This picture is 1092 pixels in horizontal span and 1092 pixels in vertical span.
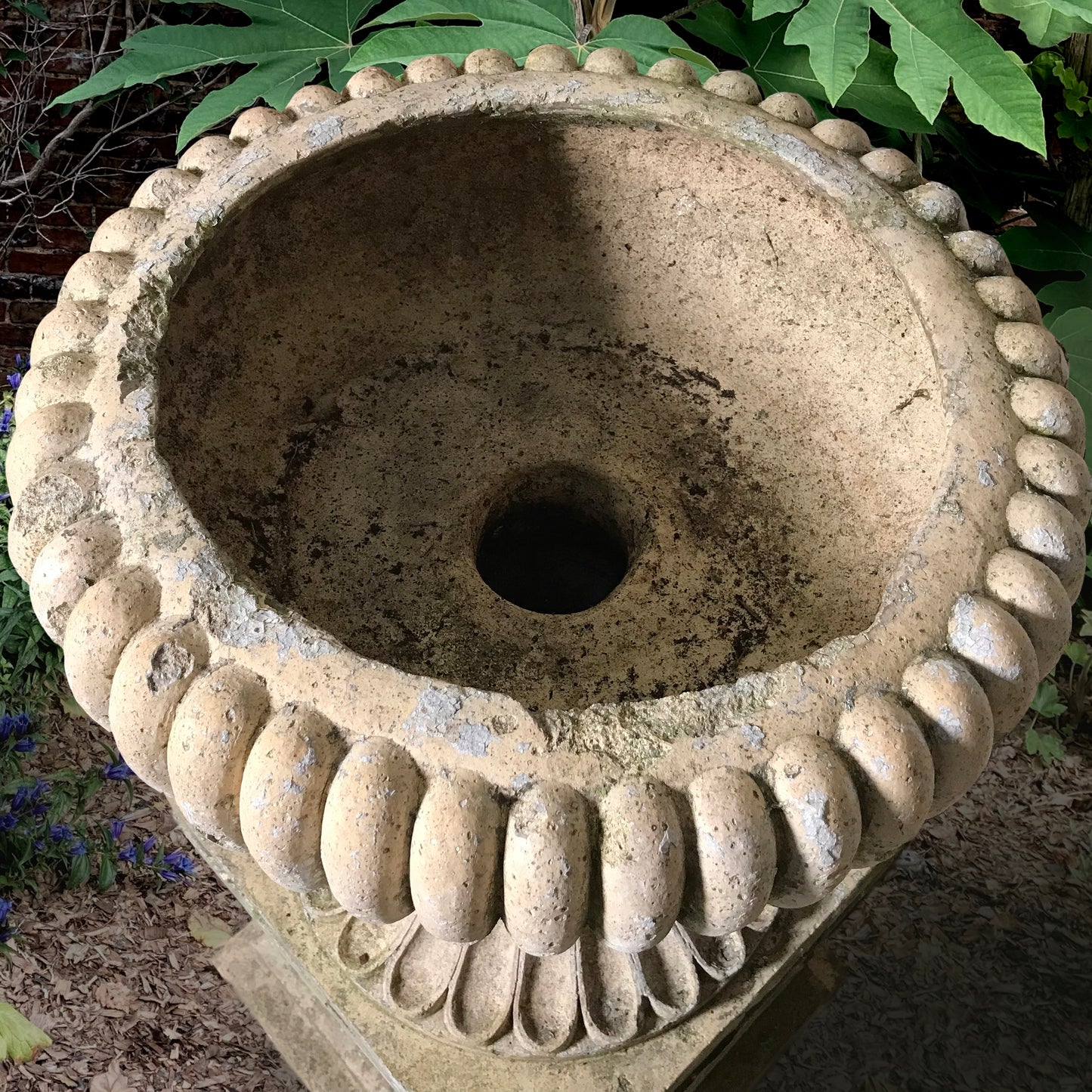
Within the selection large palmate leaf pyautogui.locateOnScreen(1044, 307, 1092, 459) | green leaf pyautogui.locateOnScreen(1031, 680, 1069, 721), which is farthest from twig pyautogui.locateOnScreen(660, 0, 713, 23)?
green leaf pyautogui.locateOnScreen(1031, 680, 1069, 721)

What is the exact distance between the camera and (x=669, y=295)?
1336 mm

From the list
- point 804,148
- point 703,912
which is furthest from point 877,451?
point 703,912

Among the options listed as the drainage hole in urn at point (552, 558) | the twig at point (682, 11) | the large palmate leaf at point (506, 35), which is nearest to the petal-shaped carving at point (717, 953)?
the drainage hole in urn at point (552, 558)

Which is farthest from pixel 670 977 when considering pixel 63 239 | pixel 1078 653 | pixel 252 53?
pixel 63 239

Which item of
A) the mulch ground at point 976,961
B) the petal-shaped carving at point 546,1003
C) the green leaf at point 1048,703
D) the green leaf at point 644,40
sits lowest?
the mulch ground at point 976,961

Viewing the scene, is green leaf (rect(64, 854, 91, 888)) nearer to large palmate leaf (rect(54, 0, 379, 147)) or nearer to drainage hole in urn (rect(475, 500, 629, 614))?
drainage hole in urn (rect(475, 500, 629, 614))

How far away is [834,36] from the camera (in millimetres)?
1148

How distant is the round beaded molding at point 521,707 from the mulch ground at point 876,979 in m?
0.90

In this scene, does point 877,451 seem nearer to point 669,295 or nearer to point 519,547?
point 669,295

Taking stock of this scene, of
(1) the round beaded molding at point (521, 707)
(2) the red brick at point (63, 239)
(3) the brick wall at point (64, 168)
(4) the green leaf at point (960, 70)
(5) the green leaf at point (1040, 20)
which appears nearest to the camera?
(1) the round beaded molding at point (521, 707)

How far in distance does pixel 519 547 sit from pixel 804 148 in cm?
64

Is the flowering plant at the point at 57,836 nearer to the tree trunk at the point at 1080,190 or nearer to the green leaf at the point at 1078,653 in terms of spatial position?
the green leaf at the point at 1078,653

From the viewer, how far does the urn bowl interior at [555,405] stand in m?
1.12

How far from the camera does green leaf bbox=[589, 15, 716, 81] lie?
1.46 m
